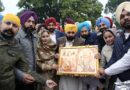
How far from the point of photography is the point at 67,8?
40781 millimetres

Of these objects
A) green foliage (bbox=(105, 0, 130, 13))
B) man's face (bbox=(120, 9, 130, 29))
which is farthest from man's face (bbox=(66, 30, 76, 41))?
green foliage (bbox=(105, 0, 130, 13))

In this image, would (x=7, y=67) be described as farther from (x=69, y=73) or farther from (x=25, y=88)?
(x=69, y=73)

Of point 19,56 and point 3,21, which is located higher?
point 3,21

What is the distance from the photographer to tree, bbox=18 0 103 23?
131ft

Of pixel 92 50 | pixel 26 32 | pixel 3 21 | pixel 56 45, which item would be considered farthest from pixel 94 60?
pixel 3 21

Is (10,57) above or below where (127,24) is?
below

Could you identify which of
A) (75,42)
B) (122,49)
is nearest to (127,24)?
(122,49)

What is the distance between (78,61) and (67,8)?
112ft

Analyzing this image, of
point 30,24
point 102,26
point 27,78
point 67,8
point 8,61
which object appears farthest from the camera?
point 67,8

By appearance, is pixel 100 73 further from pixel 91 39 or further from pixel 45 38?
pixel 45 38

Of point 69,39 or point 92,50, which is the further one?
point 69,39

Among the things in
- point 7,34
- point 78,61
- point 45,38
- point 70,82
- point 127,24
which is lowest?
point 70,82

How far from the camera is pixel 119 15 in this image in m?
5.92

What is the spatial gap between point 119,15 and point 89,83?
6.18ft
